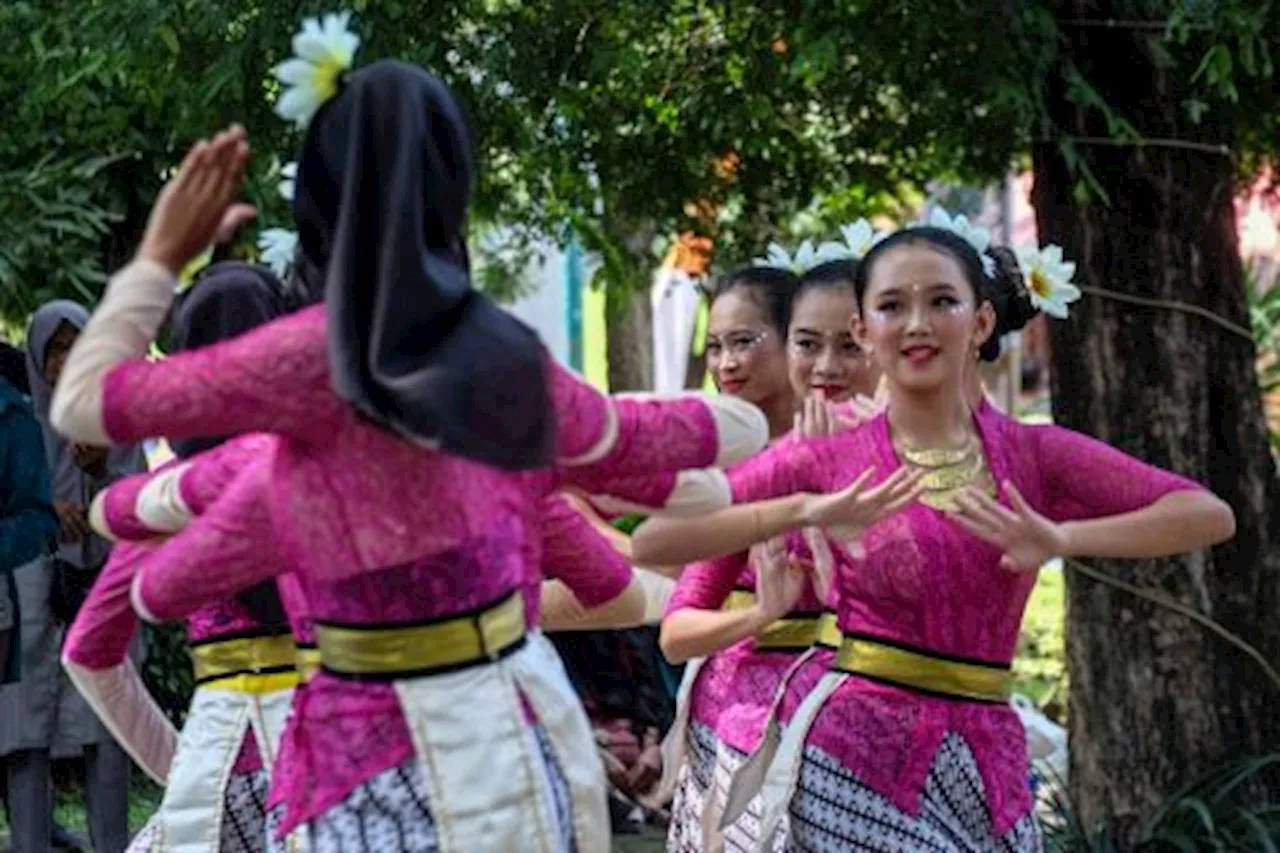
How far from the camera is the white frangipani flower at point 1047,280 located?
23.0 feet

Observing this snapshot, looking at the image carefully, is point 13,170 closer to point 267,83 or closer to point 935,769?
point 267,83

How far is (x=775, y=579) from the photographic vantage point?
6320 millimetres

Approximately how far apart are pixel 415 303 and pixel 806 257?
3.52 m

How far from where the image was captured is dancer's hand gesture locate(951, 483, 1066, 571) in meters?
5.63

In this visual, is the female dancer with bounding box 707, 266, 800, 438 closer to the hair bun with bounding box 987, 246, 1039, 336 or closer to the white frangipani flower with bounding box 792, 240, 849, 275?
the white frangipani flower with bounding box 792, 240, 849, 275

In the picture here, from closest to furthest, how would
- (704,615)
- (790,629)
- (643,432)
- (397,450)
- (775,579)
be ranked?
(397,450) → (643,432) → (775,579) → (704,615) → (790,629)

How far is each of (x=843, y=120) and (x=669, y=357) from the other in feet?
34.7

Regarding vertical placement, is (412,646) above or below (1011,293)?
below

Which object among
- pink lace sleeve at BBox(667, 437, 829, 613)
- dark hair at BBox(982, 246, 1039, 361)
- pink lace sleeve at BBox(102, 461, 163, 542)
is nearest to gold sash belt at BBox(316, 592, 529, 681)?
pink lace sleeve at BBox(102, 461, 163, 542)

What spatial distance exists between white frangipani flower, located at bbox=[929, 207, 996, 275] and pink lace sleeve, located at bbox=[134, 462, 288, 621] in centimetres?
212

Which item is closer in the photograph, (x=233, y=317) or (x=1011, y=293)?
(x=233, y=317)

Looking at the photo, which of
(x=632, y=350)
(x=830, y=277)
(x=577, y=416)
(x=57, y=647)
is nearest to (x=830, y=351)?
(x=830, y=277)

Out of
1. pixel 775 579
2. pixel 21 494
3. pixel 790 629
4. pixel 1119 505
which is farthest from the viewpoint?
pixel 21 494

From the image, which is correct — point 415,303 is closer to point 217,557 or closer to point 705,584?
point 217,557
